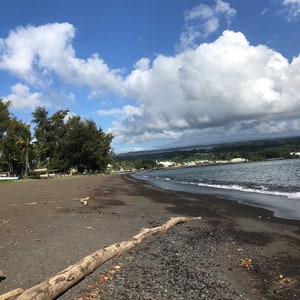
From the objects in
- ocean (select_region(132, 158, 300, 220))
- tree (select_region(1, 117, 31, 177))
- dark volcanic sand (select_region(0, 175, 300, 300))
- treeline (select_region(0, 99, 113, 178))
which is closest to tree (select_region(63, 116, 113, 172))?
treeline (select_region(0, 99, 113, 178))

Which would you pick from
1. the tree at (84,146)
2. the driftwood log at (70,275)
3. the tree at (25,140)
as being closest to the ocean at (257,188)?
the driftwood log at (70,275)

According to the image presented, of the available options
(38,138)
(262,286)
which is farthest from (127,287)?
(38,138)

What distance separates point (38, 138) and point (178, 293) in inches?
3832

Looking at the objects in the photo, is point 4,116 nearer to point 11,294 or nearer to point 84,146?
point 84,146

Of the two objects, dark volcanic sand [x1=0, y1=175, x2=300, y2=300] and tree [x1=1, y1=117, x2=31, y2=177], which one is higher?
tree [x1=1, y1=117, x2=31, y2=177]

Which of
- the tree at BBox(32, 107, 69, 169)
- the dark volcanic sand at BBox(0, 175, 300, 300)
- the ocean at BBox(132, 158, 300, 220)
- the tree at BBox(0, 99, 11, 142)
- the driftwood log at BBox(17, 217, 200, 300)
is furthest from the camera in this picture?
the tree at BBox(32, 107, 69, 169)

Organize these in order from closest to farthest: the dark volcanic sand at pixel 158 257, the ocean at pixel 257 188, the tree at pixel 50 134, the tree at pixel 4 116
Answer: the dark volcanic sand at pixel 158 257 → the ocean at pixel 257 188 → the tree at pixel 4 116 → the tree at pixel 50 134

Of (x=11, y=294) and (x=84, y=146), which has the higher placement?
(x=84, y=146)

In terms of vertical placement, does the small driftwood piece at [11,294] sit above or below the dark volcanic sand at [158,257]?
above

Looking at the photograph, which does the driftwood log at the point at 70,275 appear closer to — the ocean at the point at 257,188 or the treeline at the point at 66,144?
the ocean at the point at 257,188

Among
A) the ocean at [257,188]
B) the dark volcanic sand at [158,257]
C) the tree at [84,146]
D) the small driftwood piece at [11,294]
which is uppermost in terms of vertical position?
the tree at [84,146]

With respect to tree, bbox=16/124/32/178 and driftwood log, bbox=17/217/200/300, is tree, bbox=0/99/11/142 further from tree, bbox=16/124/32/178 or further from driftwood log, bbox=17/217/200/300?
driftwood log, bbox=17/217/200/300

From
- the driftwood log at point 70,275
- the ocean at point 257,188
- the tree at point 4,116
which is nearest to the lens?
the driftwood log at point 70,275

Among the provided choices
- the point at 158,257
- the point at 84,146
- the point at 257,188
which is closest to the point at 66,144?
the point at 84,146
